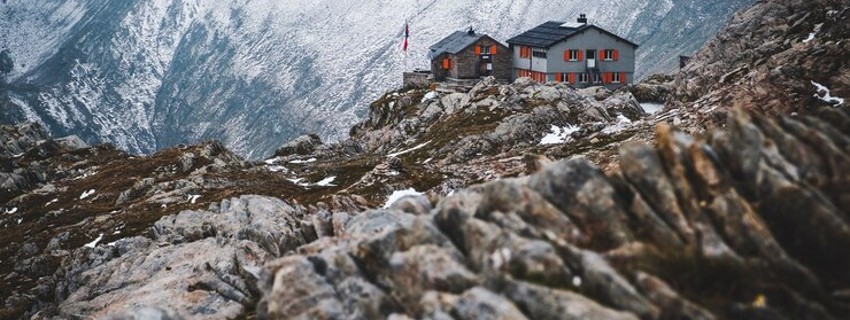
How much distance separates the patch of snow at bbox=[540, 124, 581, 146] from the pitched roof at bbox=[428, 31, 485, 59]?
1867 inches

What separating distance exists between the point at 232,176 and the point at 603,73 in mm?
65372

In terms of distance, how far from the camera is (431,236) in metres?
21.7

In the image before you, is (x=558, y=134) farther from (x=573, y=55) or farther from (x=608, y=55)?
(x=608, y=55)

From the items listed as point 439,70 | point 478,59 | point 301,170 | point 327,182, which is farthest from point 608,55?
point 327,182

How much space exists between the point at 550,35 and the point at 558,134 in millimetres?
40587

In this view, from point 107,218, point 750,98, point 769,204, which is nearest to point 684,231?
point 769,204

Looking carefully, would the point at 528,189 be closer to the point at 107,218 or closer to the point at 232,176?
the point at 107,218

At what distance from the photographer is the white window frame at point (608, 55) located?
12312cm

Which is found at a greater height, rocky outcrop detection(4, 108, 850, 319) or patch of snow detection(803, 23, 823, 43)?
patch of snow detection(803, 23, 823, 43)

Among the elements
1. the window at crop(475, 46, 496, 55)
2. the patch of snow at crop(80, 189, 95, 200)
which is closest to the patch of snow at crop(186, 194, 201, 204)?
the patch of snow at crop(80, 189, 95, 200)

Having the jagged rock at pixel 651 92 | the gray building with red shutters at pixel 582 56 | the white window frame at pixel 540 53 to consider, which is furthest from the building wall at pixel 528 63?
the jagged rock at pixel 651 92

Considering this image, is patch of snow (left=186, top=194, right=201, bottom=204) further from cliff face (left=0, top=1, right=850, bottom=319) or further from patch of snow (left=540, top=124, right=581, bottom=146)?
patch of snow (left=540, top=124, right=581, bottom=146)

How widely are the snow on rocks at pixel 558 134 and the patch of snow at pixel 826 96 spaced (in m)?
30.1

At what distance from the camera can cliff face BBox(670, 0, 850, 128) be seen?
187 feet
